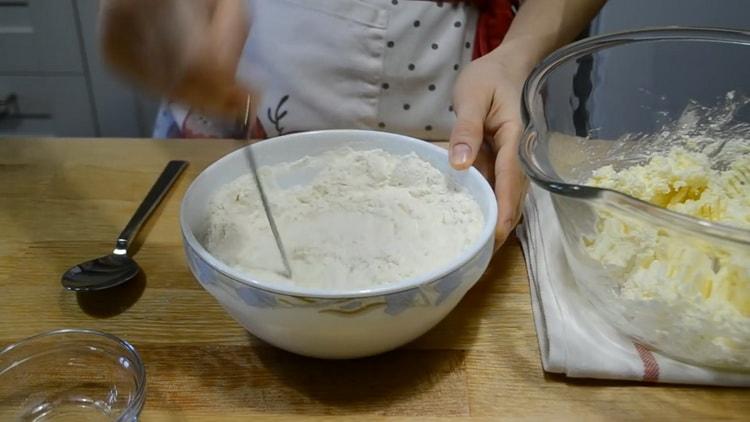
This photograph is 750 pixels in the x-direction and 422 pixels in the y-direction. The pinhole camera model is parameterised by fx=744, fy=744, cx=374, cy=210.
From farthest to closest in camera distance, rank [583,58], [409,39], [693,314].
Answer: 1. [409,39]
2. [583,58]
3. [693,314]

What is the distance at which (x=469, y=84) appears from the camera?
767mm

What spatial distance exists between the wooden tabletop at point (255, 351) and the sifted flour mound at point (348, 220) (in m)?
0.08

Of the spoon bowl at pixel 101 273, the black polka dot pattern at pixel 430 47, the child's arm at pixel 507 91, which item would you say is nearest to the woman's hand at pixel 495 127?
the child's arm at pixel 507 91

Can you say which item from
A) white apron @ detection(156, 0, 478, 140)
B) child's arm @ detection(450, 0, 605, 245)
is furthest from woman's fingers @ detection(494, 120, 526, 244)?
white apron @ detection(156, 0, 478, 140)

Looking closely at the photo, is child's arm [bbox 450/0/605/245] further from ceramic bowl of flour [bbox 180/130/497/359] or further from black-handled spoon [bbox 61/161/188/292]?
black-handled spoon [bbox 61/161/188/292]

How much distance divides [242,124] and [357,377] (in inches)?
8.3

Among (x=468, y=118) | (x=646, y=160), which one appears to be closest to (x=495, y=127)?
(x=468, y=118)

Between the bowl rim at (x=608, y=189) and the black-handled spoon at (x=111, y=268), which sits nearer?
the bowl rim at (x=608, y=189)

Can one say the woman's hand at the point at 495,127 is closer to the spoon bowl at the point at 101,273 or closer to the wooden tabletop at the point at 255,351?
the wooden tabletop at the point at 255,351

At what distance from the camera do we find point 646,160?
736 mm

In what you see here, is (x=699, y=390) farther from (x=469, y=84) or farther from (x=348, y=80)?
A: (x=348, y=80)

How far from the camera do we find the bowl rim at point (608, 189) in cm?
47

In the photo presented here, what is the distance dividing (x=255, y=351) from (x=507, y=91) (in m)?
0.36

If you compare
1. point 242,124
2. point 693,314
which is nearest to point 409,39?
point 242,124
